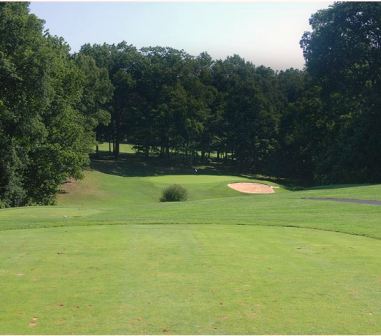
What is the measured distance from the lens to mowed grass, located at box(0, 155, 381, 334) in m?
6.52

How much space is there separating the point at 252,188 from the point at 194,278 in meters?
48.0

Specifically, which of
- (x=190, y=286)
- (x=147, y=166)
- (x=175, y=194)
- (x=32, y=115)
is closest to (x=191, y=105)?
(x=147, y=166)

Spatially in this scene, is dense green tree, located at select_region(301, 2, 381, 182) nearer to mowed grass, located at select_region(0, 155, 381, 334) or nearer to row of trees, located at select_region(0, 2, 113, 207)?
row of trees, located at select_region(0, 2, 113, 207)

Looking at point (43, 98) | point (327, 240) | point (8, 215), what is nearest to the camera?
point (327, 240)

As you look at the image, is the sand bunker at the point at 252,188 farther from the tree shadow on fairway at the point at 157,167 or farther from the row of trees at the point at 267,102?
the tree shadow on fairway at the point at 157,167

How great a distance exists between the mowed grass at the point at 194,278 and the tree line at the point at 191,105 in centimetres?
2186

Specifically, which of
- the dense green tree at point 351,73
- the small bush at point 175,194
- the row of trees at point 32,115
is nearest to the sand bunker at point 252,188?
the dense green tree at point 351,73

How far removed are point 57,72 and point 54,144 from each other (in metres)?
6.09

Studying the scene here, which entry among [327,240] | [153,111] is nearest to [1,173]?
[327,240]

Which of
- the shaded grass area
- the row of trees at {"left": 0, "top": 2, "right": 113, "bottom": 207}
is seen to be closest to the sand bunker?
the row of trees at {"left": 0, "top": 2, "right": 113, "bottom": 207}

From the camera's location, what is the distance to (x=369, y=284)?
27.3ft

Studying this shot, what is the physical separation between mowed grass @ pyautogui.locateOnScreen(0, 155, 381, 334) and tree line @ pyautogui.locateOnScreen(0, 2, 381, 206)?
21861 mm

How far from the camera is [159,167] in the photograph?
85188mm

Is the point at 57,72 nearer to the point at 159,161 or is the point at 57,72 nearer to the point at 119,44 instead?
the point at 159,161
